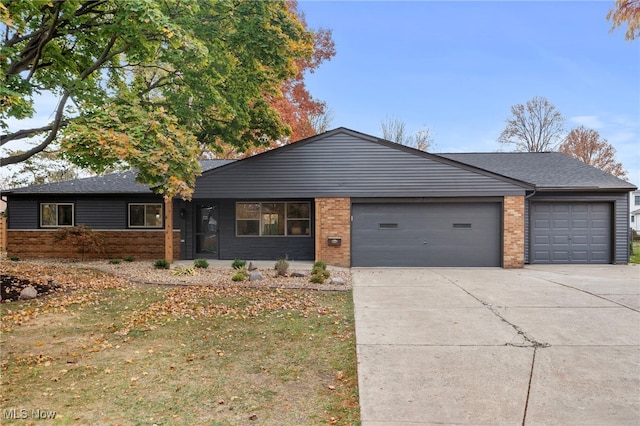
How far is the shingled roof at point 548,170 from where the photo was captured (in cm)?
1277

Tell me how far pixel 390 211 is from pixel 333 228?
1.99m

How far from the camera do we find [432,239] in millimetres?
12391

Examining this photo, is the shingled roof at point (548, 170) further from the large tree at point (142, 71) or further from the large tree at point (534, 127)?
the large tree at point (534, 127)

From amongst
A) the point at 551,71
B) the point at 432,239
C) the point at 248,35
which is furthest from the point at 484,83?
the point at 248,35

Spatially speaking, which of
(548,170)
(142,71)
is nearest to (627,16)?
(548,170)

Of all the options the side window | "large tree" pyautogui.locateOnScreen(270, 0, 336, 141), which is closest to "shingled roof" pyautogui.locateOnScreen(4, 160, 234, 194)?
the side window

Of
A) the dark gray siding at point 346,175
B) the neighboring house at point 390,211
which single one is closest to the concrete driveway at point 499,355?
the neighboring house at point 390,211

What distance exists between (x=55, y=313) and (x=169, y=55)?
6.30m

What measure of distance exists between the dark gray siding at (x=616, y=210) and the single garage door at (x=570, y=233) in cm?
17

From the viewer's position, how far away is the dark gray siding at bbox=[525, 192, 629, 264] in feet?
42.2

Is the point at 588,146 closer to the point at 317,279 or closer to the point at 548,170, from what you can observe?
the point at 548,170

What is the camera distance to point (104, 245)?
47.4 feet

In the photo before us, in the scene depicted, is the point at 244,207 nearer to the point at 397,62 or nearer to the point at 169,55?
the point at 169,55

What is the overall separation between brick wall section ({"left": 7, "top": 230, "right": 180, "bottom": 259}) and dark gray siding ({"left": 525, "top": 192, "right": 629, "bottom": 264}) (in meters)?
14.5
